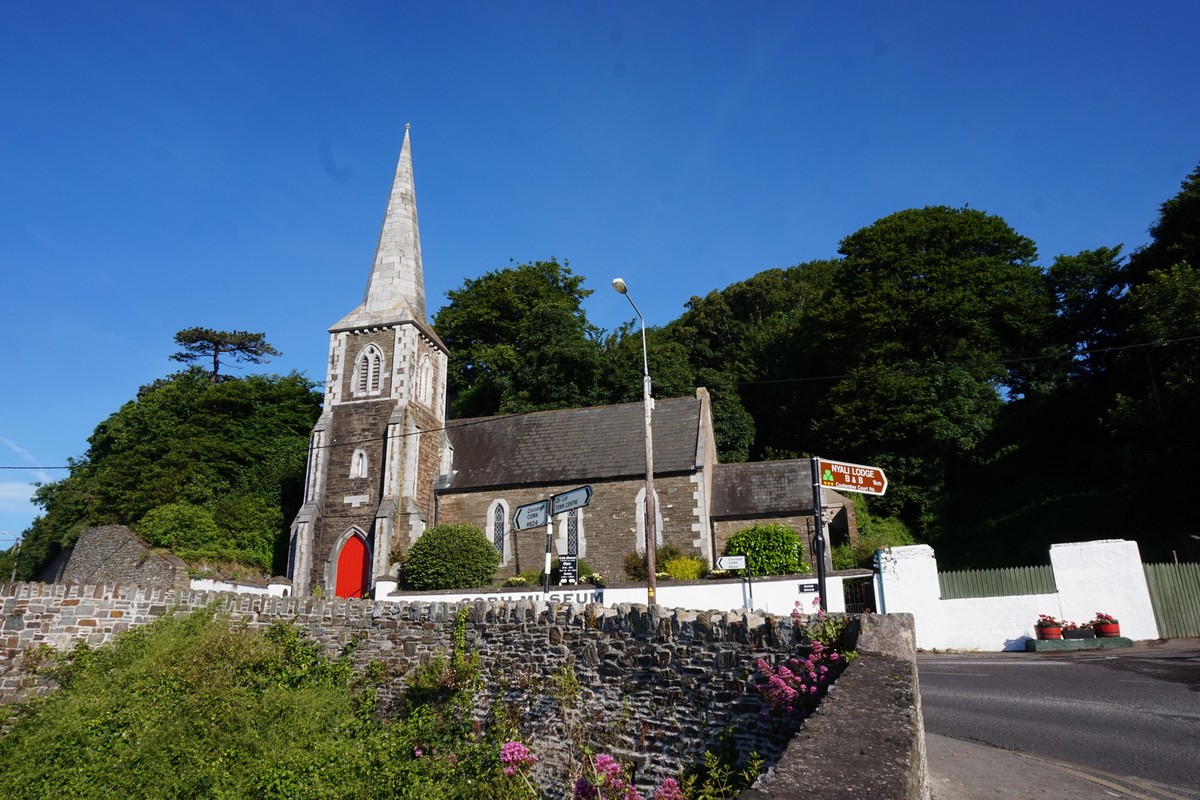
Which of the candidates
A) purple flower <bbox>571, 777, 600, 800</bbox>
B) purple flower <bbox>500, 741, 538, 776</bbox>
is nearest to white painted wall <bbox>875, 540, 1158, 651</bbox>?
purple flower <bbox>500, 741, 538, 776</bbox>

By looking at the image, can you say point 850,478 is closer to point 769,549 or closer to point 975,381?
point 769,549

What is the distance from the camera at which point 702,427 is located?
28031 mm

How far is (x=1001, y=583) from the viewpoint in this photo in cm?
1736

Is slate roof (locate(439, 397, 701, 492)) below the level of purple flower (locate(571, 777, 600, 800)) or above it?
above

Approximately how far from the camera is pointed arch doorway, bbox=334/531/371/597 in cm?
2693

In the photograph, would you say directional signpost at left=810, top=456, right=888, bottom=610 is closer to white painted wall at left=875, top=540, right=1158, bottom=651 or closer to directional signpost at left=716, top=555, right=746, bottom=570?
directional signpost at left=716, top=555, right=746, bottom=570

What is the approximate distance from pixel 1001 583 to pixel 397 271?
2604cm

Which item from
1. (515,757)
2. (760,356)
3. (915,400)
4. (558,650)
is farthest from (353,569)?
(760,356)

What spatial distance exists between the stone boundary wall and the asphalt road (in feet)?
9.57

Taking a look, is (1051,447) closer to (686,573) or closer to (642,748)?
(686,573)

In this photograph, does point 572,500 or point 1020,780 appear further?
point 572,500

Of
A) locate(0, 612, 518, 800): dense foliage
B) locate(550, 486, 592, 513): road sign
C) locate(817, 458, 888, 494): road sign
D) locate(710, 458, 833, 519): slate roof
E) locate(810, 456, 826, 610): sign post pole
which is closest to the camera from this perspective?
locate(0, 612, 518, 800): dense foliage

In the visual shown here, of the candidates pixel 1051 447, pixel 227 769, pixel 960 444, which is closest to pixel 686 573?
pixel 960 444

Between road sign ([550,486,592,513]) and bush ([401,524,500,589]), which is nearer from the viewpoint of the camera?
road sign ([550,486,592,513])
